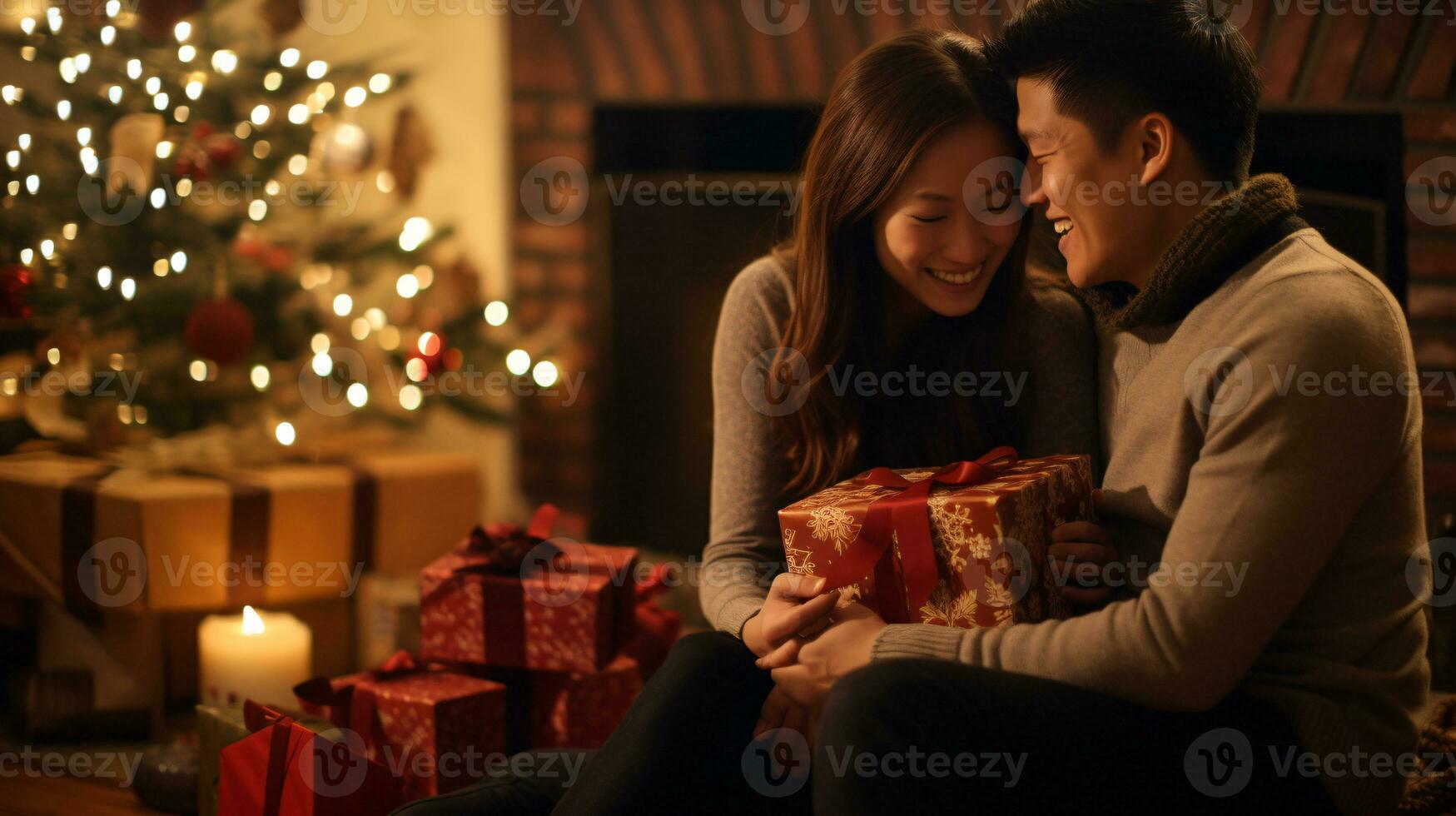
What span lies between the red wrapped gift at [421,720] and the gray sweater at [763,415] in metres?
0.35

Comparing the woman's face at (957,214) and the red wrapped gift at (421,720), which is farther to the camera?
the red wrapped gift at (421,720)

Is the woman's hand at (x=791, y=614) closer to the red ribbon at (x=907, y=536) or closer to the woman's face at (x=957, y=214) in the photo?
the red ribbon at (x=907, y=536)

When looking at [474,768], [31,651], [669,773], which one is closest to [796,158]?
[474,768]

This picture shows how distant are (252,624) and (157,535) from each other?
0.88ft

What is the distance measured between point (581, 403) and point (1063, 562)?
1.69 metres

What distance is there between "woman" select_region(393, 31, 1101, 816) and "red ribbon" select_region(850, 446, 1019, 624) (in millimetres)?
127

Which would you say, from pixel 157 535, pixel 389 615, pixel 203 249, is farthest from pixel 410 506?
pixel 203 249

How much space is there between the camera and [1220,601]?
35.0 inches

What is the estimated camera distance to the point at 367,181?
279cm

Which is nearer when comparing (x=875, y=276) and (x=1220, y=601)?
(x=1220, y=601)

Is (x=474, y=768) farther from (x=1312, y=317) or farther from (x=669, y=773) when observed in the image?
(x=1312, y=317)

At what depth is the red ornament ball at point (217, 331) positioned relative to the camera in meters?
1.98

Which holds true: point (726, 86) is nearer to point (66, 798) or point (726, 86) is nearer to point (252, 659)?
point (252, 659)

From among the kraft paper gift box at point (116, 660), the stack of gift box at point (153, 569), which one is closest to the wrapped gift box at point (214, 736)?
the stack of gift box at point (153, 569)
